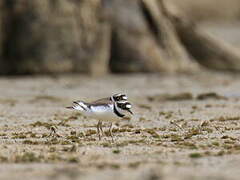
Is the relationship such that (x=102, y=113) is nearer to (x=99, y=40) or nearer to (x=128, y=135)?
(x=128, y=135)

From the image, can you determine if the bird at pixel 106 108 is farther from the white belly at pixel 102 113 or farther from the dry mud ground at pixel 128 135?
the dry mud ground at pixel 128 135

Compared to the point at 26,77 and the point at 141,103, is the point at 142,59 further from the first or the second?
the point at 141,103

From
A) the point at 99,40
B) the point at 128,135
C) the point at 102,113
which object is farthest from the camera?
the point at 99,40

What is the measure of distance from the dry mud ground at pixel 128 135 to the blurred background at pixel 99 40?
309 cm

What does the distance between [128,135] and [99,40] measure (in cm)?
1797

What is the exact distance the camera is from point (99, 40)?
107ft

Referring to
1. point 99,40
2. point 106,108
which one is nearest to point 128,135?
point 106,108

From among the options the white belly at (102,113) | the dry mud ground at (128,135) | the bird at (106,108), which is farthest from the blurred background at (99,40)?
the white belly at (102,113)

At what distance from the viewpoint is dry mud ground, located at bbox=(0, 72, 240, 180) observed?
10383mm

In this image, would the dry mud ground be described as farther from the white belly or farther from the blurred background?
the blurred background

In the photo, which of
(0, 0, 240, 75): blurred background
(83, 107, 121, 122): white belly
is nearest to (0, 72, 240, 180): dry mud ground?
(83, 107, 121, 122): white belly

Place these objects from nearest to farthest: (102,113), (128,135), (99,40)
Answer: (102,113) < (128,135) < (99,40)

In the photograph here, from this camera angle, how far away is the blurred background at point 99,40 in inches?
1254

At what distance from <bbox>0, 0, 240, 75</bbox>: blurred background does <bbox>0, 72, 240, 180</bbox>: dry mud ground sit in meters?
3.09
